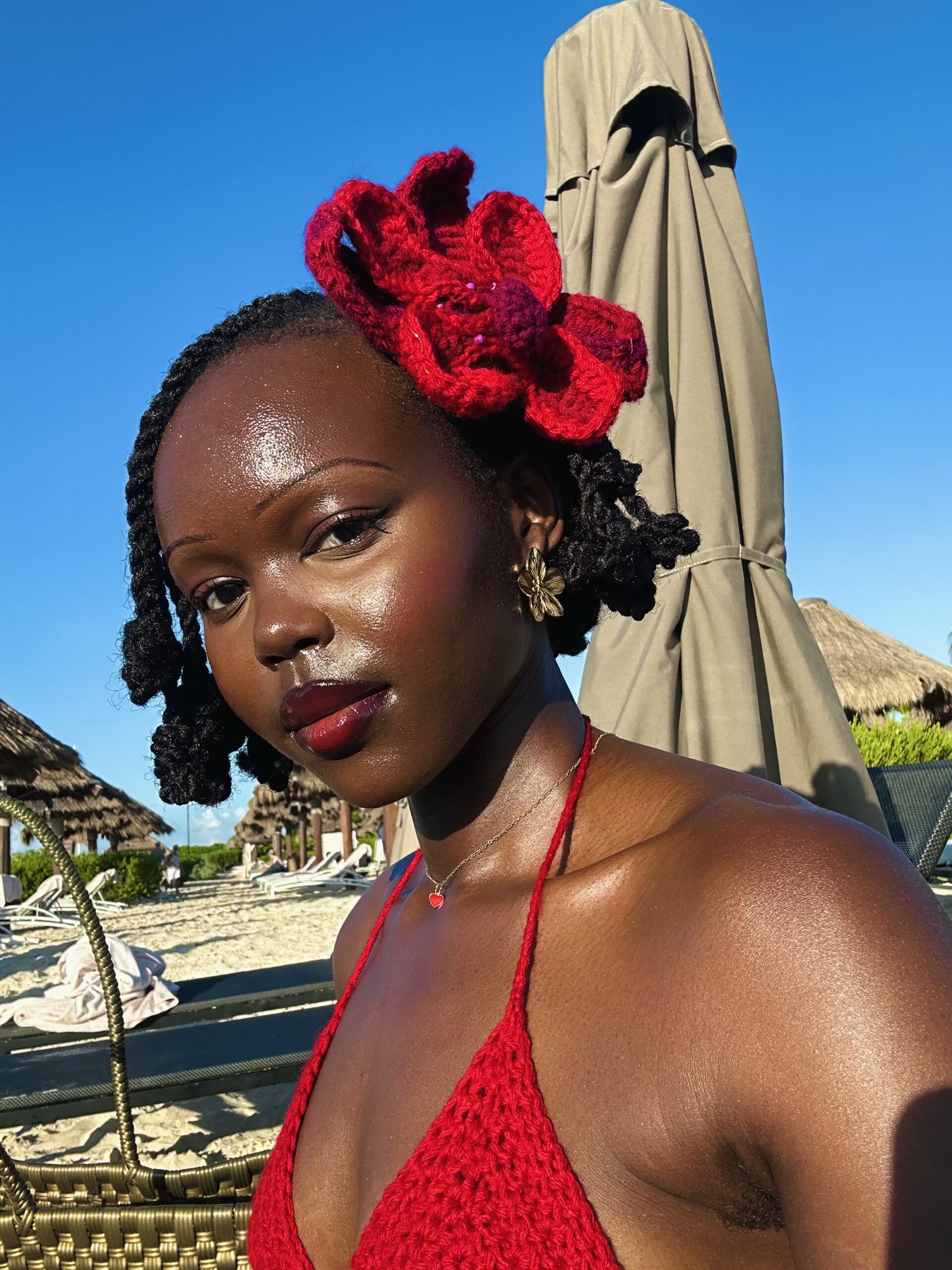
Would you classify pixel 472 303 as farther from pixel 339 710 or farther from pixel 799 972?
pixel 799 972

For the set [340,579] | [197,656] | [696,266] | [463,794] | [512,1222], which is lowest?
[512,1222]

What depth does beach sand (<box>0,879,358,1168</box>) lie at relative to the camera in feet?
13.8

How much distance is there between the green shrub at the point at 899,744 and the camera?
10930 mm

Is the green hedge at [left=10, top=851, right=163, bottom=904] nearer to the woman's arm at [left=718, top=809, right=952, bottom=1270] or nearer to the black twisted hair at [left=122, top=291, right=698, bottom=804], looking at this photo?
the black twisted hair at [left=122, top=291, right=698, bottom=804]

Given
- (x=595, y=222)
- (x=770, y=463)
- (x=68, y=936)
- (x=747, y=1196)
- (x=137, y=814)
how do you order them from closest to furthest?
(x=747, y=1196) < (x=770, y=463) < (x=595, y=222) < (x=68, y=936) < (x=137, y=814)

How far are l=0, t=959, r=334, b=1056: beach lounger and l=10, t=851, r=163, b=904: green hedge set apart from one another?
15.2 m

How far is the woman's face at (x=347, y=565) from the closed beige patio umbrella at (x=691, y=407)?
94.7 inches

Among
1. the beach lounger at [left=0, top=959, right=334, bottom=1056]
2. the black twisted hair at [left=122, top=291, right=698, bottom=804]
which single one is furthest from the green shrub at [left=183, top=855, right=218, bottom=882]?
the black twisted hair at [left=122, top=291, right=698, bottom=804]

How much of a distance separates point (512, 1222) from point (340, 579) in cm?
71

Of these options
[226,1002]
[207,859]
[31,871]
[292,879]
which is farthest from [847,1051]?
[207,859]

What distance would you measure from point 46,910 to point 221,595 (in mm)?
13044

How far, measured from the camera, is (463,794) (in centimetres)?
142

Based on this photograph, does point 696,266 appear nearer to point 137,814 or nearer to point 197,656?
point 197,656

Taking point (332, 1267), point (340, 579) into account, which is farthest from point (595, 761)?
point (332, 1267)
